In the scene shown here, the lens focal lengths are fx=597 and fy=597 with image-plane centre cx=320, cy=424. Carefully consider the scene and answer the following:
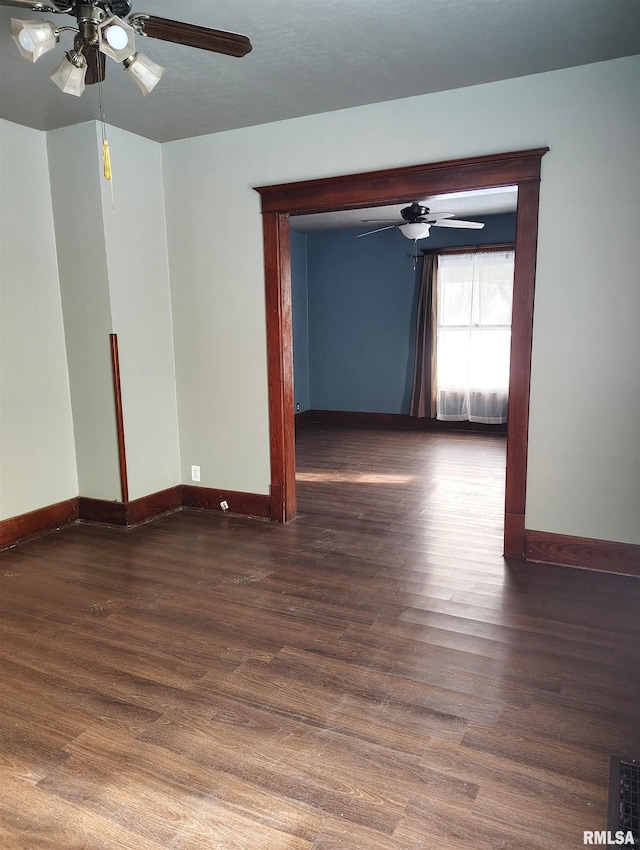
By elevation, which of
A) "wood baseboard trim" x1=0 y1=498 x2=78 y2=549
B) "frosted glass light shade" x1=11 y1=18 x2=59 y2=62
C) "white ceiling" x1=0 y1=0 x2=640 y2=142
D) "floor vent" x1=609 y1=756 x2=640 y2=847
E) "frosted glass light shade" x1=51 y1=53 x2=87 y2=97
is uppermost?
"white ceiling" x1=0 y1=0 x2=640 y2=142

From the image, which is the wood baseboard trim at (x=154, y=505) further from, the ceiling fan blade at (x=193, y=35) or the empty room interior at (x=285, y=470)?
the ceiling fan blade at (x=193, y=35)

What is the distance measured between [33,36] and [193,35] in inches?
20.3

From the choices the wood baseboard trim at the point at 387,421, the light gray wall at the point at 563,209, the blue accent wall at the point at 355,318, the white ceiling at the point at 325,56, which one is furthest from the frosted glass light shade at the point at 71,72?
the wood baseboard trim at the point at 387,421

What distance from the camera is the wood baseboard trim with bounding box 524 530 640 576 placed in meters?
3.18

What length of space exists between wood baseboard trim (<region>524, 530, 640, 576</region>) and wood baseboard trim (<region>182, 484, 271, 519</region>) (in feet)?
5.88

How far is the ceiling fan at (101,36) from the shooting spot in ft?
6.36

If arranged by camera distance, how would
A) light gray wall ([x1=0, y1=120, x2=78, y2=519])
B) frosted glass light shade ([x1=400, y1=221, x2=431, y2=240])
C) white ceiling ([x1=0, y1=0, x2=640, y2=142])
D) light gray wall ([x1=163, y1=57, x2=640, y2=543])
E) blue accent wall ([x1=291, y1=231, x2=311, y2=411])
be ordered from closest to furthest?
white ceiling ([x1=0, y1=0, x2=640, y2=142]), light gray wall ([x1=163, y1=57, x2=640, y2=543]), light gray wall ([x1=0, y1=120, x2=78, y2=519]), frosted glass light shade ([x1=400, y1=221, x2=431, y2=240]), blue accent wall ([x1=291, y1=231, x2=311, y2=411])

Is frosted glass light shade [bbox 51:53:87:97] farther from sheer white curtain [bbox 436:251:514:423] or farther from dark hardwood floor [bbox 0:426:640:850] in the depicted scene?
sheer white curtain [bbox 436:251:514:423]

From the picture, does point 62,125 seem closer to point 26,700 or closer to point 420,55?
point 420,55

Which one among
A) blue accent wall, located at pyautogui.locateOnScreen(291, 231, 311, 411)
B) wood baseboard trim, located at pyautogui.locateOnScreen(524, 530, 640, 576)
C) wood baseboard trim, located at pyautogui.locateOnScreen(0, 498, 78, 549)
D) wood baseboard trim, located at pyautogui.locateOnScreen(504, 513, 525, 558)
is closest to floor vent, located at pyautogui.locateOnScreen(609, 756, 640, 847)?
wood baseboard trim, located at pyautogui.locateOnScreen(524, 530, 640, 576)

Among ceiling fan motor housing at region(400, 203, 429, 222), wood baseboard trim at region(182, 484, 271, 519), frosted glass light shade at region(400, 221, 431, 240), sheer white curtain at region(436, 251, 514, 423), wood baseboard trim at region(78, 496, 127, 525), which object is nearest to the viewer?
wood baseboard trim at region(78, 496, 127, 525)

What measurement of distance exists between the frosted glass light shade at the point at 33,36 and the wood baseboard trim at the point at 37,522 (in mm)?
2781

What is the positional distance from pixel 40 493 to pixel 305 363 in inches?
190

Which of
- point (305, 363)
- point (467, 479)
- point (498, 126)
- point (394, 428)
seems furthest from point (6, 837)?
point (305, 363)
